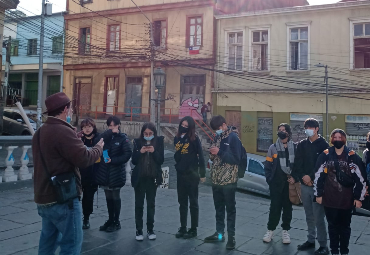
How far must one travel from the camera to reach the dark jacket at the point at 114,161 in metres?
5.70

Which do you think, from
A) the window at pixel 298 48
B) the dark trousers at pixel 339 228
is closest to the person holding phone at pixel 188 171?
the dark trousers at pixel 339 228

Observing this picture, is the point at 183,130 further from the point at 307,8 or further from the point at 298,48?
the point at 307,8

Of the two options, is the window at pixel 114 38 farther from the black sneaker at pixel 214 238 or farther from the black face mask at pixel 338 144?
the black face mask at pixel 338 144

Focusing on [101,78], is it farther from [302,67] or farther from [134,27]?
[302,67]

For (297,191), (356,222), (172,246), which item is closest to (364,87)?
(356,222)

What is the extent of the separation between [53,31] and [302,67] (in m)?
19.6

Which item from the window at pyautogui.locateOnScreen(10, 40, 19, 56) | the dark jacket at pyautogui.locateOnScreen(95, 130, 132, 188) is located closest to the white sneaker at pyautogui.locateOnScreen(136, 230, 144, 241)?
the dark jacket at pyautogui.locateOnScreen(95, 130, 132, 188)

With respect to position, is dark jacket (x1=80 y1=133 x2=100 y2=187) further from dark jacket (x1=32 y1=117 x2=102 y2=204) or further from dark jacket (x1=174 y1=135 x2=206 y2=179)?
dark jacket (x1=32 y1=117 x2=102 y2=204)

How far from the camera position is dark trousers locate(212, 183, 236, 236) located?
203 inches

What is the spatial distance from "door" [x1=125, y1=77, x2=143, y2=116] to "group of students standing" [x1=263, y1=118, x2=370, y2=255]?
20.3 m

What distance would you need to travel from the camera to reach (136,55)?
25000 millimetres

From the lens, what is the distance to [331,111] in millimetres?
19578

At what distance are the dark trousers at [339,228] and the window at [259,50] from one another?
1793 centimetres

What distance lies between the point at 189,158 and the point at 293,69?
17.0 metres
